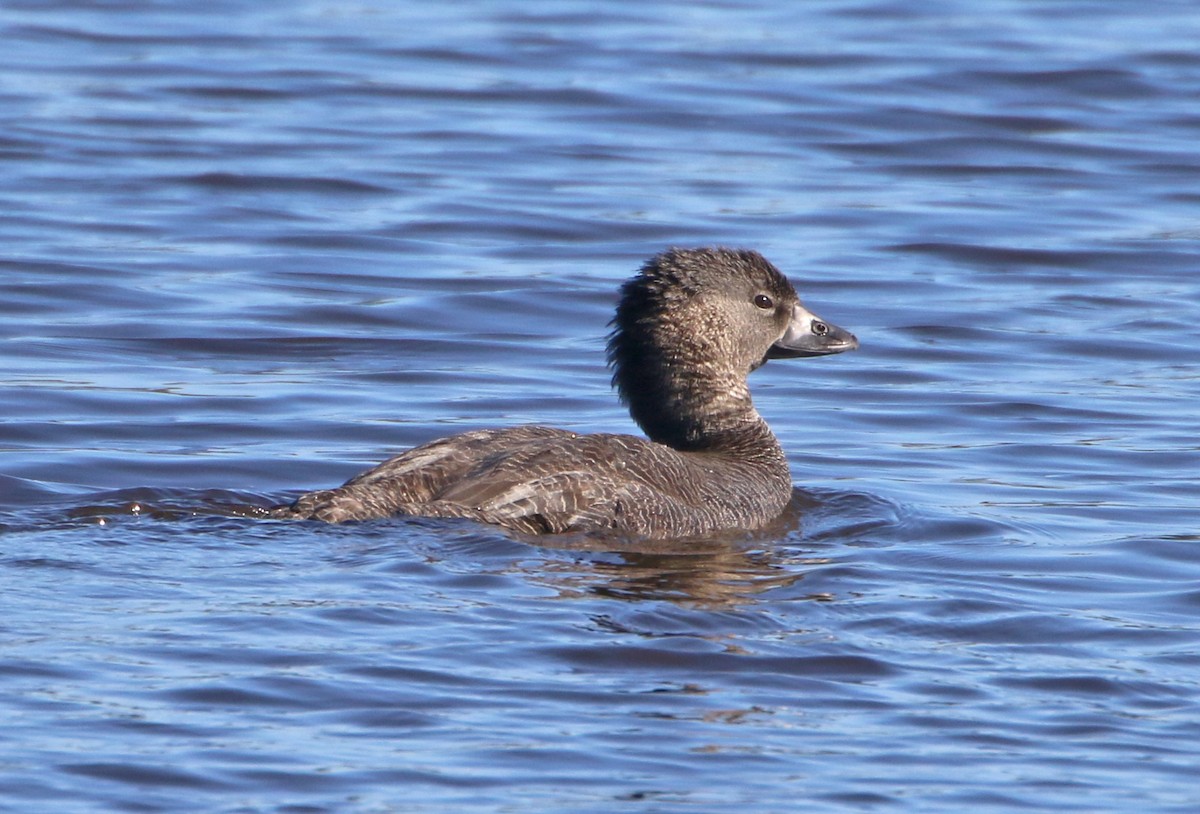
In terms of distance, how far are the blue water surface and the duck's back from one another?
0.12 m

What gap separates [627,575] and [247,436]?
11.6ft

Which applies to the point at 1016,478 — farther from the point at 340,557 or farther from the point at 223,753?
the point at 223,753

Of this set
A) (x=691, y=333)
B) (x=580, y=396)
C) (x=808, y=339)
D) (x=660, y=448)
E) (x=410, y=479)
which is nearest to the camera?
(x=410, y=479)

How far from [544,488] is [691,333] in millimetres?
1515

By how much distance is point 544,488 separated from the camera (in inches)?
353

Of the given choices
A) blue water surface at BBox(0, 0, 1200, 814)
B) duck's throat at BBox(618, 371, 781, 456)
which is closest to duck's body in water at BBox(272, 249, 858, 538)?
duck's throat at BBox(618, 371, 781, 456)

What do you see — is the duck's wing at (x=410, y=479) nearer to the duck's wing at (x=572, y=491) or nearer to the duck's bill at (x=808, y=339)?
the duck's wing at (x=572, y=491)

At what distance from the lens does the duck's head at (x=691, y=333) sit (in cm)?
1010

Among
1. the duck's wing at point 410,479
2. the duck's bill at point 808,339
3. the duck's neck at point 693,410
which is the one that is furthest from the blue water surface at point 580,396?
the duck's bill at point 808,339

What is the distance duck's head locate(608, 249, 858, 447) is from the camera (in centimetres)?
1010

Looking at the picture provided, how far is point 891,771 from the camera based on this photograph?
21.6 ft

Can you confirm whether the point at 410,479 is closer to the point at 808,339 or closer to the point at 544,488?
the point at 544,488

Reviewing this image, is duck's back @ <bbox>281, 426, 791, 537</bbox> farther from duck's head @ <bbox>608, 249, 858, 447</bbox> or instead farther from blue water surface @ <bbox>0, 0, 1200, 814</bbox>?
duck's head @ <bbox>608, 249, 858, 447</bbox>

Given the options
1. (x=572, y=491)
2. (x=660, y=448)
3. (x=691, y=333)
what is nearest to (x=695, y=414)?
(x=691, y=333)
